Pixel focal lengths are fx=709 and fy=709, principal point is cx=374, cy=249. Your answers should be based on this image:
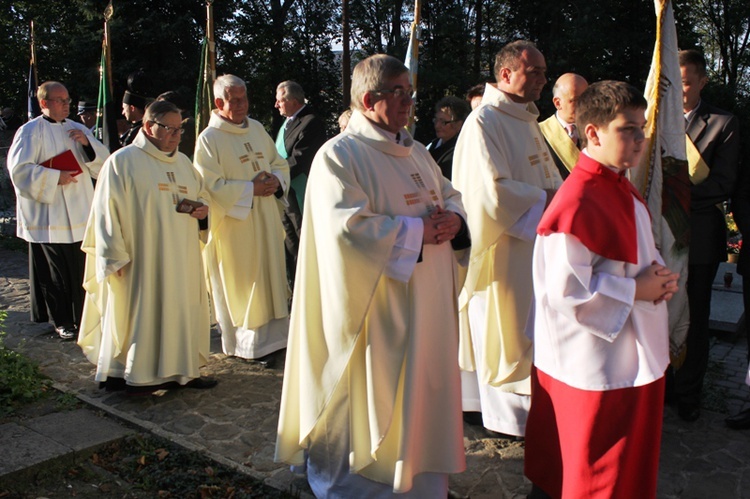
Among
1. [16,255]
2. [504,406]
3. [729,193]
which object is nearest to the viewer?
[504,406]

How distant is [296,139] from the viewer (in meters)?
7.34

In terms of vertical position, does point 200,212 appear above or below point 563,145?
below

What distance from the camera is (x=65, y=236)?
6.97m

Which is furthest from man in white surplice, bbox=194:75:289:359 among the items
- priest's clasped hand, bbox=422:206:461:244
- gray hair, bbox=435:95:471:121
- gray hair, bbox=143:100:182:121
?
priest's clasped hand, bbox=422:206:461:244

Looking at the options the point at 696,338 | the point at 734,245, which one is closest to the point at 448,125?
the point at 696,338

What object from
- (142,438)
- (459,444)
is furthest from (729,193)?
(142,438)

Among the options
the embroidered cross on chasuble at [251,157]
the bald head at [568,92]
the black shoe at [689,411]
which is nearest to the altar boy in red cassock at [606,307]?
the bald head at [568,92]

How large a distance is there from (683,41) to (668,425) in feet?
Result: 52.7

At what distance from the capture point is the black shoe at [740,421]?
455 cm

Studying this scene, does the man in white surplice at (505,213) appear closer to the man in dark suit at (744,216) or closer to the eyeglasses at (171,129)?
the man in dark suit at (744,216)

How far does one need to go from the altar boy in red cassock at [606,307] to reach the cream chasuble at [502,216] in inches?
49.3

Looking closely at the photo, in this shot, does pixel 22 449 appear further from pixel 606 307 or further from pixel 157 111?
pixel 606 307

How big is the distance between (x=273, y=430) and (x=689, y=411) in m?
2.77

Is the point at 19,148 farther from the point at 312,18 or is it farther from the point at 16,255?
the point at 312,18
